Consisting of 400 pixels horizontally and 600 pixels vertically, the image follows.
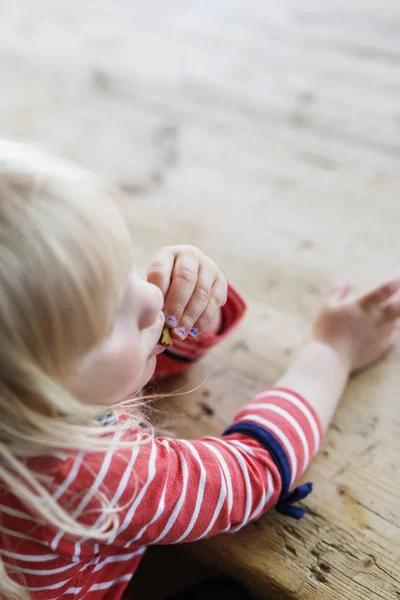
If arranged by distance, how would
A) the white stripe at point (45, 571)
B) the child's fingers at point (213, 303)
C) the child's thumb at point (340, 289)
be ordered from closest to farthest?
the white stripe at point (45, 571) < the child's fingers at point (213, 303) < the child's thumb at point (340, 289)

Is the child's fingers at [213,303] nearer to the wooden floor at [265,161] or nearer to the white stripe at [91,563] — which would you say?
the wooden floor at [265,161]

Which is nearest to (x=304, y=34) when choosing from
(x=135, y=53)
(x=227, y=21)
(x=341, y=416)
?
(x=227, y=21)

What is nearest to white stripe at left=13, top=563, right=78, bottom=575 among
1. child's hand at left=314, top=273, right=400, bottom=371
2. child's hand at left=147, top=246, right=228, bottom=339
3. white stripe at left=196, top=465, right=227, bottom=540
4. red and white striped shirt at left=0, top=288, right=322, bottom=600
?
red and white striped shirt at left=0, top=288, right=322, bottom=600

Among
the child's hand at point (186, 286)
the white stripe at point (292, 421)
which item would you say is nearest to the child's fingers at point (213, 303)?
the child's hand at point (186, 286)

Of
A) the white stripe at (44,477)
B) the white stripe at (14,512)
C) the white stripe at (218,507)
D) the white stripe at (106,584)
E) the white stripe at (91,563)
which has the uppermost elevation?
the white stripe at (44,477)

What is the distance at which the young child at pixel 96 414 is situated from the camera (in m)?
0.40

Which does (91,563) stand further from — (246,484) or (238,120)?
(238,120)

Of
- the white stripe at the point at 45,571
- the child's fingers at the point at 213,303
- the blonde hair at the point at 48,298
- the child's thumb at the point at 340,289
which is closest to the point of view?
the blonde hair at the point at 48,298

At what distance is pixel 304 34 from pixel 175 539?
101 centimetres

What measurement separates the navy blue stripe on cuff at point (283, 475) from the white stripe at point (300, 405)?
0.16 feet

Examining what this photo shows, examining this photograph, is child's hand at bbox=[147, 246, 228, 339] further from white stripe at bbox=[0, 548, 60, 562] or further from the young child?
white stripe at bbox=[0, 548, 60, 562]

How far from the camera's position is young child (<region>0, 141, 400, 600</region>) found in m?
0.40

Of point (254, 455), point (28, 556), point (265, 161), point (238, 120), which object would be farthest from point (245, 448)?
point (238, 120)

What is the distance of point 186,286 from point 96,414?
16cm
